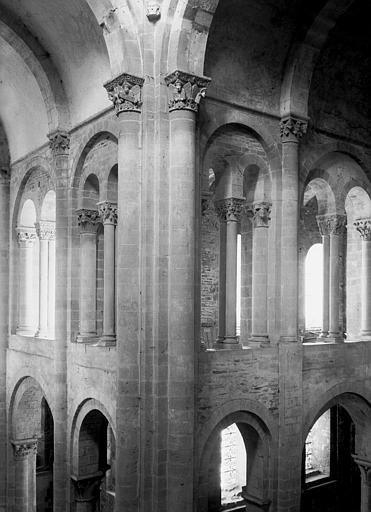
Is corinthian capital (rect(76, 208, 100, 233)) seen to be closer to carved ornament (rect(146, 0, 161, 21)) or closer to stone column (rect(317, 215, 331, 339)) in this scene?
carved ornament (rect(146, 0, 161, 21))

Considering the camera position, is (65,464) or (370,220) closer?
(65,464)

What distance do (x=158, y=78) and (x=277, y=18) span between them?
3210 millimetres

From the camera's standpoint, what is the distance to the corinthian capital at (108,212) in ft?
40.5

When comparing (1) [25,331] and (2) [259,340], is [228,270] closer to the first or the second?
(2) [259,340]

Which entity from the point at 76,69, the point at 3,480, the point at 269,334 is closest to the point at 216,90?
the point at 76,69

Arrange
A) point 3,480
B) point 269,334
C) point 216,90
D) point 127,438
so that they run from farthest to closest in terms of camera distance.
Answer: point 3,480 < point 269,334 < point 216,90 < point 127,438

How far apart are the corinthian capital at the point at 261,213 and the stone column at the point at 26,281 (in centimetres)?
708

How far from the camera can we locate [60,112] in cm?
1344

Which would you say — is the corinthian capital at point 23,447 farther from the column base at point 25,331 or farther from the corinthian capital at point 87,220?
the corinthian capital at point 87,220

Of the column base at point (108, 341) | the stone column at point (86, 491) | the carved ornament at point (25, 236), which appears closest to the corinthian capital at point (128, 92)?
the column base at point (108, 341)

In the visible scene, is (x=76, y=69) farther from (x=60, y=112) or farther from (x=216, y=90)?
(x=216, y=90)

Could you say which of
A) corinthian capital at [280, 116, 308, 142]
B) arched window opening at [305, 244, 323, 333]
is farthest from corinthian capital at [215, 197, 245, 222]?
arched window opening at [305, 244, 323, 333]

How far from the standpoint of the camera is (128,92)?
10.3 m

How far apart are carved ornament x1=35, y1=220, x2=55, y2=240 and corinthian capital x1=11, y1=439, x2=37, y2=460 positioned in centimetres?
558
